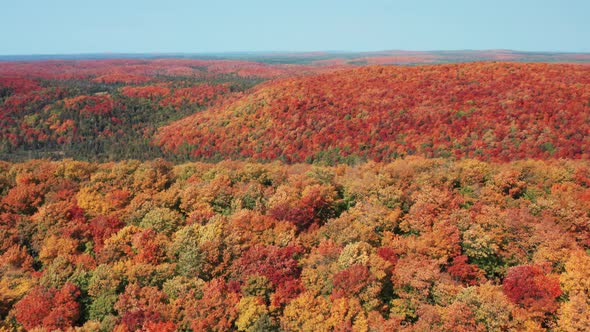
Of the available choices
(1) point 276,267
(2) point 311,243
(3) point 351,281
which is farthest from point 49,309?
(3) point 351,281

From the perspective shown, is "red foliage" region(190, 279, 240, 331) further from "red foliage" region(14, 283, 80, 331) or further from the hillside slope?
the hillside slope

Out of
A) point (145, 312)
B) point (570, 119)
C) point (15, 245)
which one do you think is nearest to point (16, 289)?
point (15, 245)

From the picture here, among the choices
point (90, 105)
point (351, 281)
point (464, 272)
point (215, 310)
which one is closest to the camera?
point (215, 310)

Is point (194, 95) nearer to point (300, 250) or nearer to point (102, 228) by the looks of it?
point (102, 228)

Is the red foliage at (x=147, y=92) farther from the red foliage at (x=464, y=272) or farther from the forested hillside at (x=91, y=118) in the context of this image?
the red foliage at (x=464, y=272)

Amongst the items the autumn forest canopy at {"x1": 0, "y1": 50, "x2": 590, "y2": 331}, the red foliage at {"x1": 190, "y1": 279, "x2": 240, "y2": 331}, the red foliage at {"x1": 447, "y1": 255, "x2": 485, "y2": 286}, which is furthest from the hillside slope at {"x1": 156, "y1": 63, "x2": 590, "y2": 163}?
the red foliage at {"x1": 190, "y1": 279, "x2": 240, "y2": 331}

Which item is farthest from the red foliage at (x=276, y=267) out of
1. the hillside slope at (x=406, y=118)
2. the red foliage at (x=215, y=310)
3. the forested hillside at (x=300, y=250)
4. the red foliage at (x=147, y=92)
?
the red foliage at (x=147, y=92)
